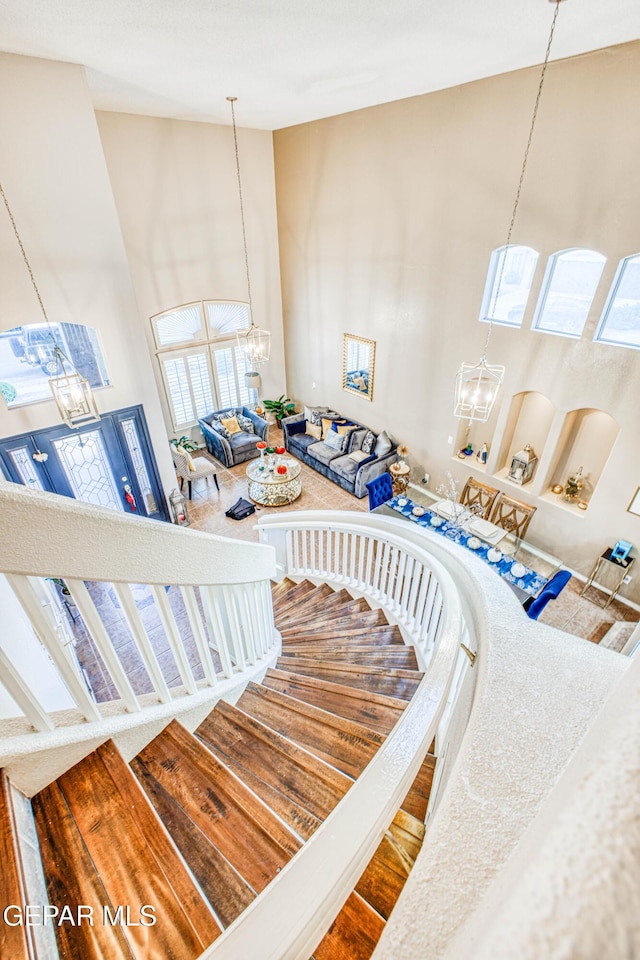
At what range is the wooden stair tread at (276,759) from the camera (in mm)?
1581

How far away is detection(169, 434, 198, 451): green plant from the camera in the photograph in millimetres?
8967

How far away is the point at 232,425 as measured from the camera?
9414 mm

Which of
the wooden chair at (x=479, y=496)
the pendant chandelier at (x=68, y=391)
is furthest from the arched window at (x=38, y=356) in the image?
the wooden chair at (x=479, y=496)

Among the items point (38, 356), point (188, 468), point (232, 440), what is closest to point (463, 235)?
point (232, 440)

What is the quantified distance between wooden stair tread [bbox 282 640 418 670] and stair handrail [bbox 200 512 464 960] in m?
1.69

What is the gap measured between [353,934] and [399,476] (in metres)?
7.06

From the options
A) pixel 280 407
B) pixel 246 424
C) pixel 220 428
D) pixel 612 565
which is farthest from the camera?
pixel 280 407

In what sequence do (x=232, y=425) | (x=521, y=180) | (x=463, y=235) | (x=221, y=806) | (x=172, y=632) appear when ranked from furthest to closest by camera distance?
1. (x=232, y=425)
2. (x=463, y=235)
3. (x=521, y=180)
4. (x=172, y=632)
5. (x=221, y=806)

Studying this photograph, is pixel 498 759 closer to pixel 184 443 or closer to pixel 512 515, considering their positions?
pixel 512 515

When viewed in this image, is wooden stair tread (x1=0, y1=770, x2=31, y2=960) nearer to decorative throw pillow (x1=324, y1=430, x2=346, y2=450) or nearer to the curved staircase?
the curved staircase

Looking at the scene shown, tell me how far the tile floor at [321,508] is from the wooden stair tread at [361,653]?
10.9ft

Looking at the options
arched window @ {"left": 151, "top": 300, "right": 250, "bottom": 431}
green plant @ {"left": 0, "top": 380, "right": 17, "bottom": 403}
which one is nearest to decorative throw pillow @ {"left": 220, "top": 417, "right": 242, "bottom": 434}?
arched window @ {"left": 151, "top": 300, "right": 250, "bottom": 431}

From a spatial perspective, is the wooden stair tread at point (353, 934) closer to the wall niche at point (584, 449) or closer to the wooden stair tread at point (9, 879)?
the wooden stair tread at point (9, 879)

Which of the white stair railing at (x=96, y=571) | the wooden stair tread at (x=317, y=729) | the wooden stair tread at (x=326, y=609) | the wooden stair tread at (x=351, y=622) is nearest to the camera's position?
the white stair railing at (x=96, y=571)
